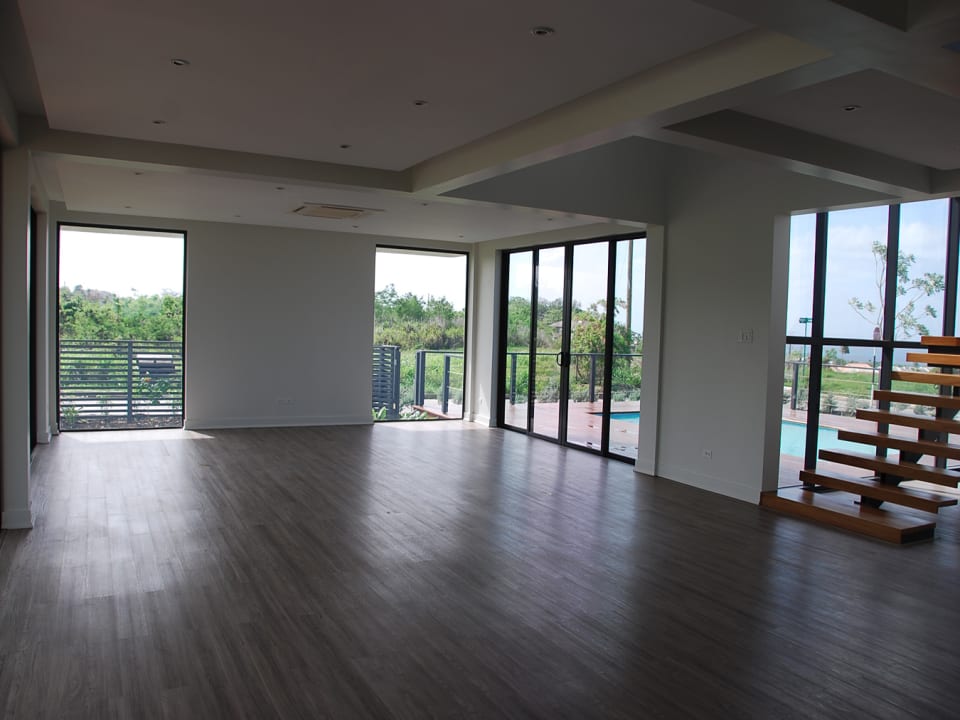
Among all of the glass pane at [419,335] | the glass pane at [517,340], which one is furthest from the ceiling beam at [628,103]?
the glass pane at [419,335]

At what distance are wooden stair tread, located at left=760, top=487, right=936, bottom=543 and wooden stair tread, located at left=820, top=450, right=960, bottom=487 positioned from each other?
30 cm

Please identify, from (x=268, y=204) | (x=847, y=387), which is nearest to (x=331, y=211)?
(x=268, y=204)

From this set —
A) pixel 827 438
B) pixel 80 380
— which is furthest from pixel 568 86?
pixel 80 380

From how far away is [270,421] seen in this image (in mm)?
9148

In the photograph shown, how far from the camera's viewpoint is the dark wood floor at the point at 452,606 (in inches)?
107

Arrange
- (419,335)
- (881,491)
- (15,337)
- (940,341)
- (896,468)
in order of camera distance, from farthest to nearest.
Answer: (419,335) → (940,341) → (896,468) → (881,491) → (15,337)

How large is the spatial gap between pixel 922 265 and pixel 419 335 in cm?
626

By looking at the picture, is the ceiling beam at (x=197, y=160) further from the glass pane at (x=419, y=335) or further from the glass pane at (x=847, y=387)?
the glass pane at (x=419, y=335)

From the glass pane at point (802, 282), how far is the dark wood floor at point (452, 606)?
1.78m

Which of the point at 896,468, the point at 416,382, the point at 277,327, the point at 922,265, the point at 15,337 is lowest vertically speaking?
the point at 896,468

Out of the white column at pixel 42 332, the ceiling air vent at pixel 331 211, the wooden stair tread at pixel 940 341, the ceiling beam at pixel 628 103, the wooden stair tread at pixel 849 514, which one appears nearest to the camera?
the ceiling beam at pixel 628 103

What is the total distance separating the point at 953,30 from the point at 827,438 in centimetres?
480

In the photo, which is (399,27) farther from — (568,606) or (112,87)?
(568,606)

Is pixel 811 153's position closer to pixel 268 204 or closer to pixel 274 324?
pixel 268 204
